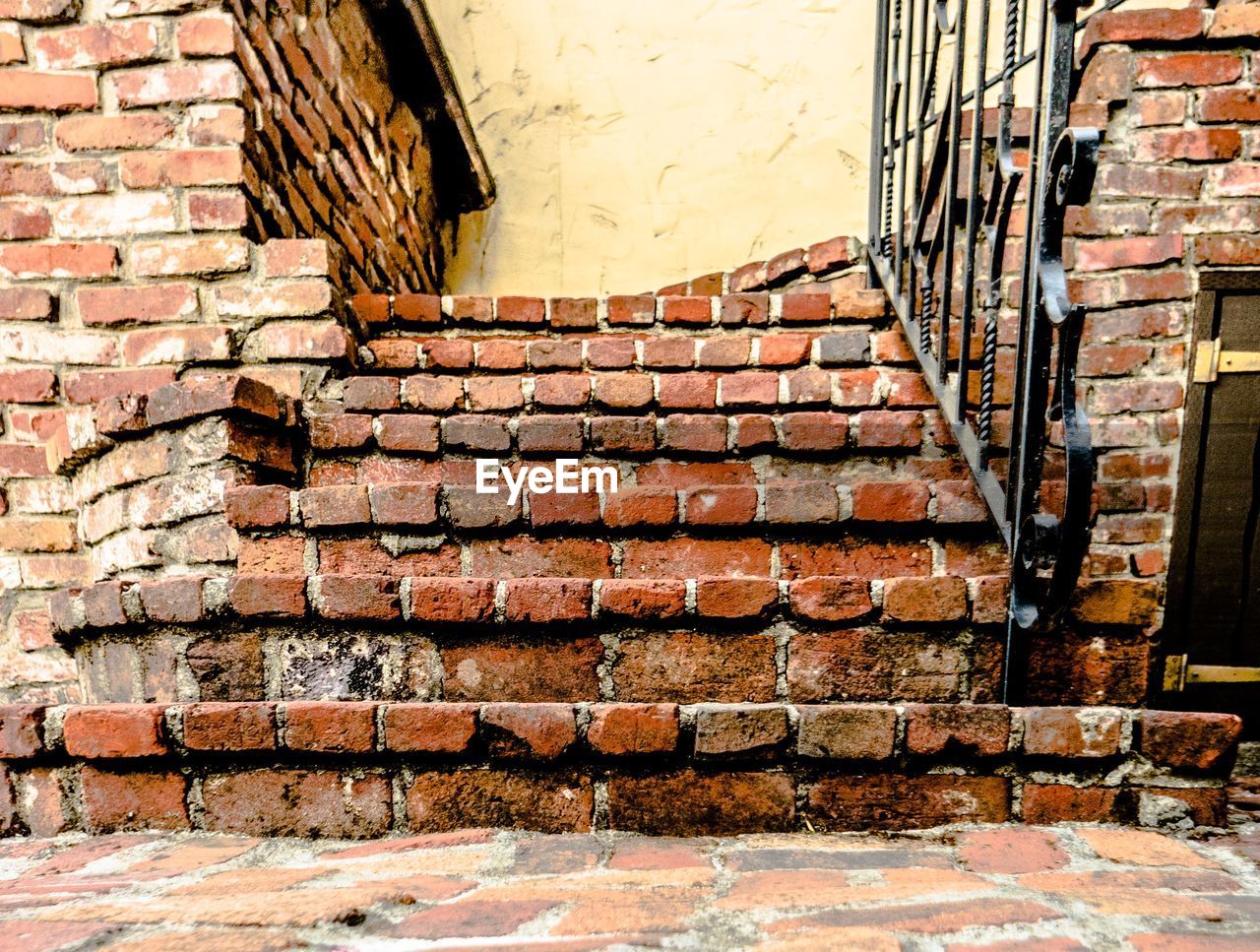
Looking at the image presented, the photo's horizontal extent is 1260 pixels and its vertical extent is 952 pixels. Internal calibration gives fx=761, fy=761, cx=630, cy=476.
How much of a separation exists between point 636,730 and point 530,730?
129 millimetres

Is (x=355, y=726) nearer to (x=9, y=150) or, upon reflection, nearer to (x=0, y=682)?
(x=0, y=682)

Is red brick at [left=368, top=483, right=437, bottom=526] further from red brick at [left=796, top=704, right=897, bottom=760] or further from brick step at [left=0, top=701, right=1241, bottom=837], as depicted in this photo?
red brick at [left=796, top=704, right=897, bottom=760]

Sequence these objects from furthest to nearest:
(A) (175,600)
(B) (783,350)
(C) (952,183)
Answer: (B) (783,350) < (C) (952,183) < (A) (175,600)

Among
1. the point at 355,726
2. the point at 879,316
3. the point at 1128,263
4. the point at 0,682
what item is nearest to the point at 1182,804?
the point at 355,726

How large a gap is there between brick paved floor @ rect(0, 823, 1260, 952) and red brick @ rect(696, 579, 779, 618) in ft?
0.89

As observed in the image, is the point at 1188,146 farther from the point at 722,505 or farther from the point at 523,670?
the point at 523,670

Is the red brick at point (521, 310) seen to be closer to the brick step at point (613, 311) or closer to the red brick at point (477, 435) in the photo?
the brick step at point (613, 311)

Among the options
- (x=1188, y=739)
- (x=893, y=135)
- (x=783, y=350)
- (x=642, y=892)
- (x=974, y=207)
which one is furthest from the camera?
(x=893, y=135)

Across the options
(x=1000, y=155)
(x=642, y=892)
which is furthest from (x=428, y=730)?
(x=1000, y=155)

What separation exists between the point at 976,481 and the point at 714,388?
23.6 inches

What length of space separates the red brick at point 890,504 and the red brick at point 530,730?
558 mm

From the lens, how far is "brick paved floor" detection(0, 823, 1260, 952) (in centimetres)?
61

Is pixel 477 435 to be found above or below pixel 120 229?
below

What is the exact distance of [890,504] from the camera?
1.19 meters
